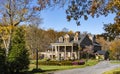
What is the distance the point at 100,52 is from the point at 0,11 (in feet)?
223

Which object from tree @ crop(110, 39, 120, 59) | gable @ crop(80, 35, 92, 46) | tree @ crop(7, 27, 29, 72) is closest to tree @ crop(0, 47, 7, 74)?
tree @ crop(7, 27, 29, 72)

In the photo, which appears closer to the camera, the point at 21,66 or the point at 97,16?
the point at 97,16

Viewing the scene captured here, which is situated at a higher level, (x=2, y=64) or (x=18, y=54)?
(x=18, y=54)

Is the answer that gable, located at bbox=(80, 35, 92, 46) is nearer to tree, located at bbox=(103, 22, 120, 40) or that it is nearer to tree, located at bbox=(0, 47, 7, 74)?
tree, located at bbox=(0, 47, 7, 74)

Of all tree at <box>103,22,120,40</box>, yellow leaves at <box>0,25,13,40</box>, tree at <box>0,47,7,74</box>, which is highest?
yellow leaves at <box>0,25,13,40</box>

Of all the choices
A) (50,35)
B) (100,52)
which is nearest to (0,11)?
(100,52)

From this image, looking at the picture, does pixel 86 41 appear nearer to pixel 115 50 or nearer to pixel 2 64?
pixel 115 50

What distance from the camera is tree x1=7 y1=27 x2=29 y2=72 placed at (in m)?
34.6

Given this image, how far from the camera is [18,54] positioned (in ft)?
115

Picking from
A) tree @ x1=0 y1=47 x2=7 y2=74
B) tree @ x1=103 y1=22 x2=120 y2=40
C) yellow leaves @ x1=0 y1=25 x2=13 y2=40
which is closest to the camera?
tree @ x1=103 y1=22 x2=120 y2=40

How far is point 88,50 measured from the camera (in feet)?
298

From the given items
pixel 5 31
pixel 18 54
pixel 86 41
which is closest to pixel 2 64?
pixel 18 54

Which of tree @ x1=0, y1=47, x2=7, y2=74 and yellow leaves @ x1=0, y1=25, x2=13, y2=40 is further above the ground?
yellow leaves @ x1=0, y1=25, x2=13, y2=40

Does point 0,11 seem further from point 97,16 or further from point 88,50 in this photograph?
point 88,50
